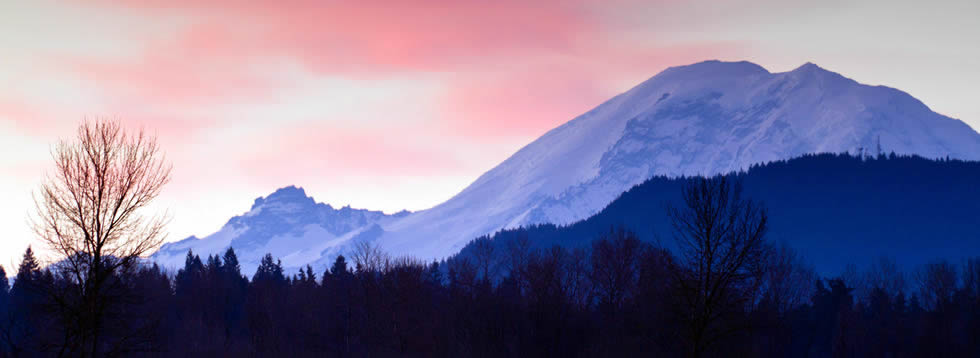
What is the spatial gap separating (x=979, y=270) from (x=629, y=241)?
3869cm

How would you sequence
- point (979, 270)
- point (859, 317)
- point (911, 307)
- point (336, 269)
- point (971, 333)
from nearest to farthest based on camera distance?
point (971, 333) < point (859, 317) < point (979, 270) < point (911, 307) < point (336, 269)

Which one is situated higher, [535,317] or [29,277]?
[29,277]

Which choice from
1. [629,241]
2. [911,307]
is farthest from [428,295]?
[911,307]

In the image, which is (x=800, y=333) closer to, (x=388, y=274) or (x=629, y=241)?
(x=629, y=241)

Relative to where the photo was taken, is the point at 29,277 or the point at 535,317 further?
the point at 535,317

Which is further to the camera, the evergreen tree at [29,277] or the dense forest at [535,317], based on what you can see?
the dense forest at [535,317]

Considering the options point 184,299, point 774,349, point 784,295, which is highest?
point 184,299

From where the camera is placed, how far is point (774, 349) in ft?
213

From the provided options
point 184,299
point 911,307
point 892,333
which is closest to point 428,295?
point 892,333

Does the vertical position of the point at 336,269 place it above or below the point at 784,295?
above

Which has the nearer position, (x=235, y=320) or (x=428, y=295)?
(x=428, y=295)

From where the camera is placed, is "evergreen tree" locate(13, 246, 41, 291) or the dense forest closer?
"evergreen tree" locate(13, 246, 41, 291)

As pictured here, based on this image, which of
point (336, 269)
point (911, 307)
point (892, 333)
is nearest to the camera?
point (892, 333)

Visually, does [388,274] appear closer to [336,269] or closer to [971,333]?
[971,333]
